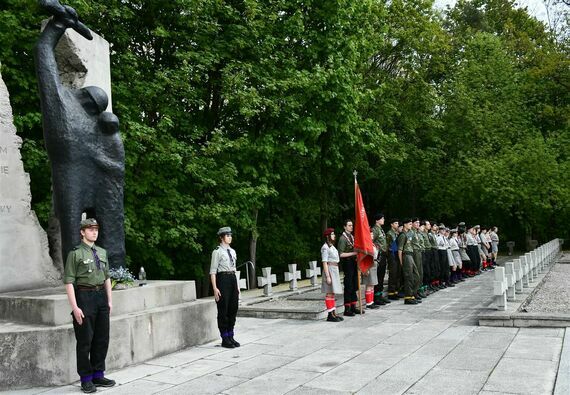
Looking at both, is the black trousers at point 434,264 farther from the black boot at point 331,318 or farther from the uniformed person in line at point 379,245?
the black boot at point 331,318

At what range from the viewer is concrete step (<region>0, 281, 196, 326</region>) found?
6469mm

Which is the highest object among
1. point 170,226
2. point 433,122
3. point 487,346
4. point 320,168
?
point 433,122

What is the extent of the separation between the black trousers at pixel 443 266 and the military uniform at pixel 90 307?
11804 millimetres

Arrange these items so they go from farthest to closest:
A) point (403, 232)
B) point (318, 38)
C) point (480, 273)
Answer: point (480, 273), point (318, 38), point (403, 232)

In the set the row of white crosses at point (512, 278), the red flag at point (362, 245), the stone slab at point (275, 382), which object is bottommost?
the stone slab at point (275, 382)

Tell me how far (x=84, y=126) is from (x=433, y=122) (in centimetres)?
2160

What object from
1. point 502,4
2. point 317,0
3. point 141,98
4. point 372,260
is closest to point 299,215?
point 317,0

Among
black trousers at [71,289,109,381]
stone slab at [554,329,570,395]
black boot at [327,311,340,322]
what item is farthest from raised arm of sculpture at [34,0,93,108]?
stone slab at [554,329,570,395]

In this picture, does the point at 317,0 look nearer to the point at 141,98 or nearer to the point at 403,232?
the point at 141,98

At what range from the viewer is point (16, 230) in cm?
769

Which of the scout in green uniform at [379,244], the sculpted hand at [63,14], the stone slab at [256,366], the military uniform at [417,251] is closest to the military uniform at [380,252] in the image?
the scout in green uniform at [379,244]

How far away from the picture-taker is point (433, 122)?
87.2 ft

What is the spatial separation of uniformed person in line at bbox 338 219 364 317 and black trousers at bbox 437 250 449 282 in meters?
5.66

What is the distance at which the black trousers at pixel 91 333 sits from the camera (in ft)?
19.4
